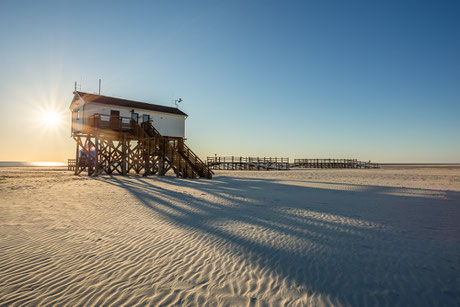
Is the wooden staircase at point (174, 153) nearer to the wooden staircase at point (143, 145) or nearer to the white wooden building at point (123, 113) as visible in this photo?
the wooden staircase at point (143, 145)

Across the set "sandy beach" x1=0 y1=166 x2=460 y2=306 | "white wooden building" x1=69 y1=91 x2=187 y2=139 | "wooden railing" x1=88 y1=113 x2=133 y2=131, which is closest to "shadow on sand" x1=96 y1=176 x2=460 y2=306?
"sandy beach" x1=0 y1=166 x2=460 y2=306

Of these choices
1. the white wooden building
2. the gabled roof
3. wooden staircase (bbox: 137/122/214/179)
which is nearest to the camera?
wooden staircase (bbox: 137/122/214/179)

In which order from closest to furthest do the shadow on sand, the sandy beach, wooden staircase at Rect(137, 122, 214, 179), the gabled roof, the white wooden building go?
1. the sandy beach
2. the shadow on sand
3. wooden staircase at Rect(137, 122, 214, 179)
4. the white wooden building
5. the gabled roof

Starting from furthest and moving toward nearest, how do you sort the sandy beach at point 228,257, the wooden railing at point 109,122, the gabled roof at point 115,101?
the gabled roof at point 115,101 < the wooden railing at point 109,122 < the sandy beach at point 228,257

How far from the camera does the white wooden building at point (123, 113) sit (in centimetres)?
2198

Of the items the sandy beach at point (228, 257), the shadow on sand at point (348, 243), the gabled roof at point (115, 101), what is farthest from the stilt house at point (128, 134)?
the sandy beach at point (228, 257)

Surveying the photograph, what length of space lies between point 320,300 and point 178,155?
1869 cm

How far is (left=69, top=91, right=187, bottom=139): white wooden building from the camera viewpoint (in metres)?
22.0

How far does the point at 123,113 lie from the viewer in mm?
23203

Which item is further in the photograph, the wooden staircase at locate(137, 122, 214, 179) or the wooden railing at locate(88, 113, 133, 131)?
the wooden railing at locate(88, 113, 133, 131)

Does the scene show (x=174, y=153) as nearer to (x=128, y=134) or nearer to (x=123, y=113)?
(x=128, y=134)

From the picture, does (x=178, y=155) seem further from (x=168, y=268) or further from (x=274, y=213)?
(x=168, y=268)

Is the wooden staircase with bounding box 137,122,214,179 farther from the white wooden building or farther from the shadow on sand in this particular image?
the shadow on sand

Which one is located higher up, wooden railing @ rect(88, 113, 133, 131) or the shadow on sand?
wooden railing @ rect(88, 113, 133, 131)
